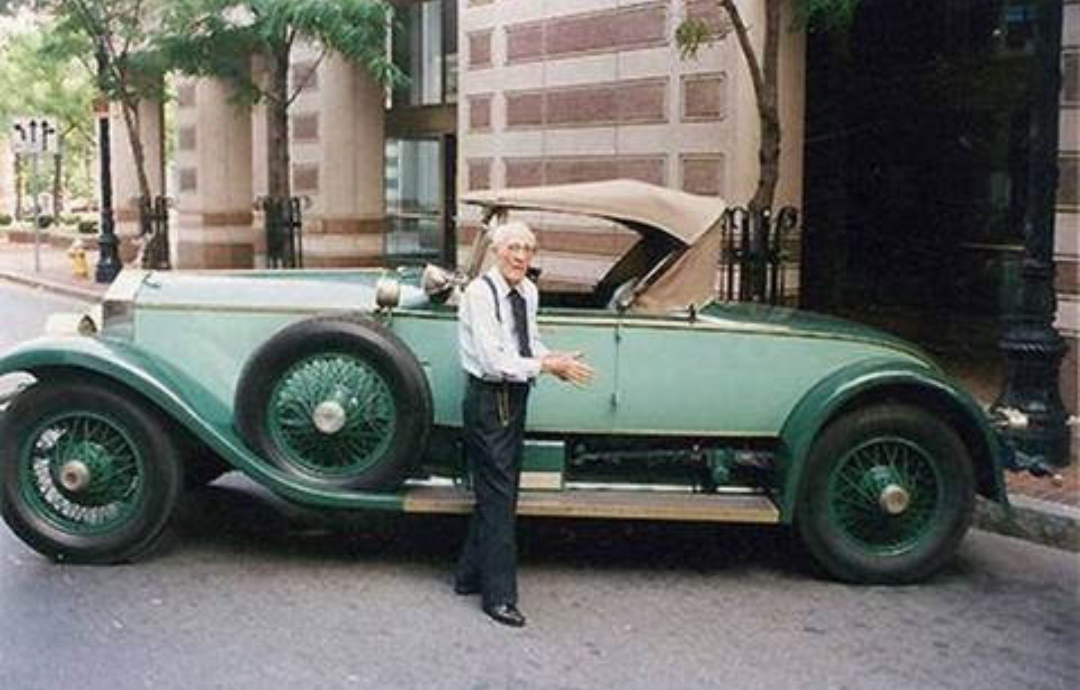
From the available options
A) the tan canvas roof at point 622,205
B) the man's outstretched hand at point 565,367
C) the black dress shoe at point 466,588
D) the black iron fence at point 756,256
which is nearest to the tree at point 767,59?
the black iron fence at point 756,256

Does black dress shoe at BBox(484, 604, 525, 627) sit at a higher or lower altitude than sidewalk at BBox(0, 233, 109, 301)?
lower

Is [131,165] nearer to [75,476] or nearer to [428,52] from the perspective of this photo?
[428,52]

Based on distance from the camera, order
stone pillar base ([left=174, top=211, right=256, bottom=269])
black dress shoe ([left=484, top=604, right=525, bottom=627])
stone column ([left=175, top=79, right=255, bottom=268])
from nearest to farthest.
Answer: black dress shoe ([left=484, top=604, right=525, bottom=627])
stone column ([left=175, top=79, right=255, bottom=268])
stone pillar base ([left=174, top=211, right=256, bottom=269])

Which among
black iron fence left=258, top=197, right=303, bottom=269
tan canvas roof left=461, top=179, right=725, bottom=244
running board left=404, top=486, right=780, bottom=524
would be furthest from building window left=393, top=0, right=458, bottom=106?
running board left=404, top=486, right=780, bottom=524

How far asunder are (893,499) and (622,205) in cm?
192

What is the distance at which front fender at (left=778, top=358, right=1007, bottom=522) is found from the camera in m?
6.52

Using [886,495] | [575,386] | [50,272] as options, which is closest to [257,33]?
[50,272]

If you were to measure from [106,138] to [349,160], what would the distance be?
520cm

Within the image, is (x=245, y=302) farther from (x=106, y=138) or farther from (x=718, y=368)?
(x=106, y=138)

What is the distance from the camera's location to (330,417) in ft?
21.4

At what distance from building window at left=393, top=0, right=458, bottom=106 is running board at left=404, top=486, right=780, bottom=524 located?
48.6 ft

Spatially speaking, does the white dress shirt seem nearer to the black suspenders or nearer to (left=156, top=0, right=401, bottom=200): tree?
the black suspenders

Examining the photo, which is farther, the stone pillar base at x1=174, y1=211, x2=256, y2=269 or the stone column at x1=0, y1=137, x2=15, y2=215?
the stone column at x1=0, y1=137, x2=15, y2=215

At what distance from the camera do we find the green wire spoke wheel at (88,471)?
6.63 m
